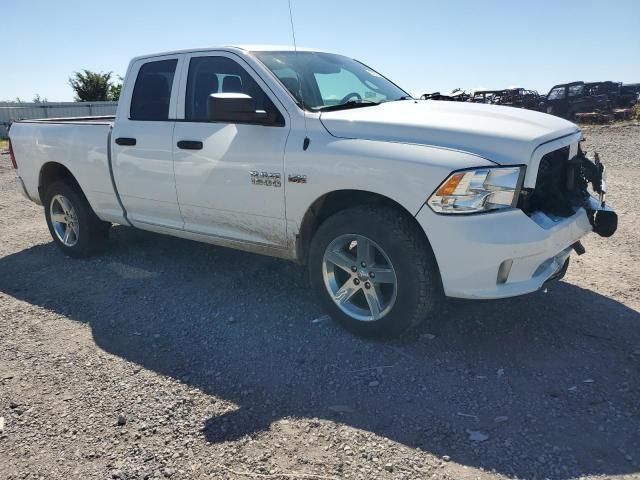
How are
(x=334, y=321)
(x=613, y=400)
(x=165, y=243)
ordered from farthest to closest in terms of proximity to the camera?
1. (x=165, y=243)
2. (x=334, y=321)
3. (x=613, y=400)

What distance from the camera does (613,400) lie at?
292cm

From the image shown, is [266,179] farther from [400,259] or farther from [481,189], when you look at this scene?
[481,189]

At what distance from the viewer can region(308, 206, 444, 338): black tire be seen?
3314 millimetres

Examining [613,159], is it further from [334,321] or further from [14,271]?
[14,271]

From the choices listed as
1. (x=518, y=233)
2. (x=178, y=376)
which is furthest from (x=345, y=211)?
(x=178, y=376)

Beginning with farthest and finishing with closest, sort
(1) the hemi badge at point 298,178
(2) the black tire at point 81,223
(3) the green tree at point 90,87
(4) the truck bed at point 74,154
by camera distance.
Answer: (3) the green tree at point 90,87
(2) the black tire at point 81,223
(4) the truck bed at point 74,154
(1) the hemi badge at point 298,178

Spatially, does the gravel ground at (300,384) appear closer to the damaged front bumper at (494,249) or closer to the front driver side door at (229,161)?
the damaged front bumper at (494,249)

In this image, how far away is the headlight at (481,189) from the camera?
3025 millimetres

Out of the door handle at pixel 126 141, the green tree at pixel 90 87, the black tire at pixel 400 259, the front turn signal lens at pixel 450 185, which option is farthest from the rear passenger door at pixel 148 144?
the green tree at pixel 90 87

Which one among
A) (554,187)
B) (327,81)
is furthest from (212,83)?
(554,187)

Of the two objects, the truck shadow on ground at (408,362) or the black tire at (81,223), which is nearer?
the truck shadow on ground at (408,362)

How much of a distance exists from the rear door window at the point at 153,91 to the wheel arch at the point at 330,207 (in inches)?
67.5

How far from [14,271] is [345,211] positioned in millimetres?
3969

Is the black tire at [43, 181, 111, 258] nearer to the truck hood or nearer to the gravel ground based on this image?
the gravel ground
